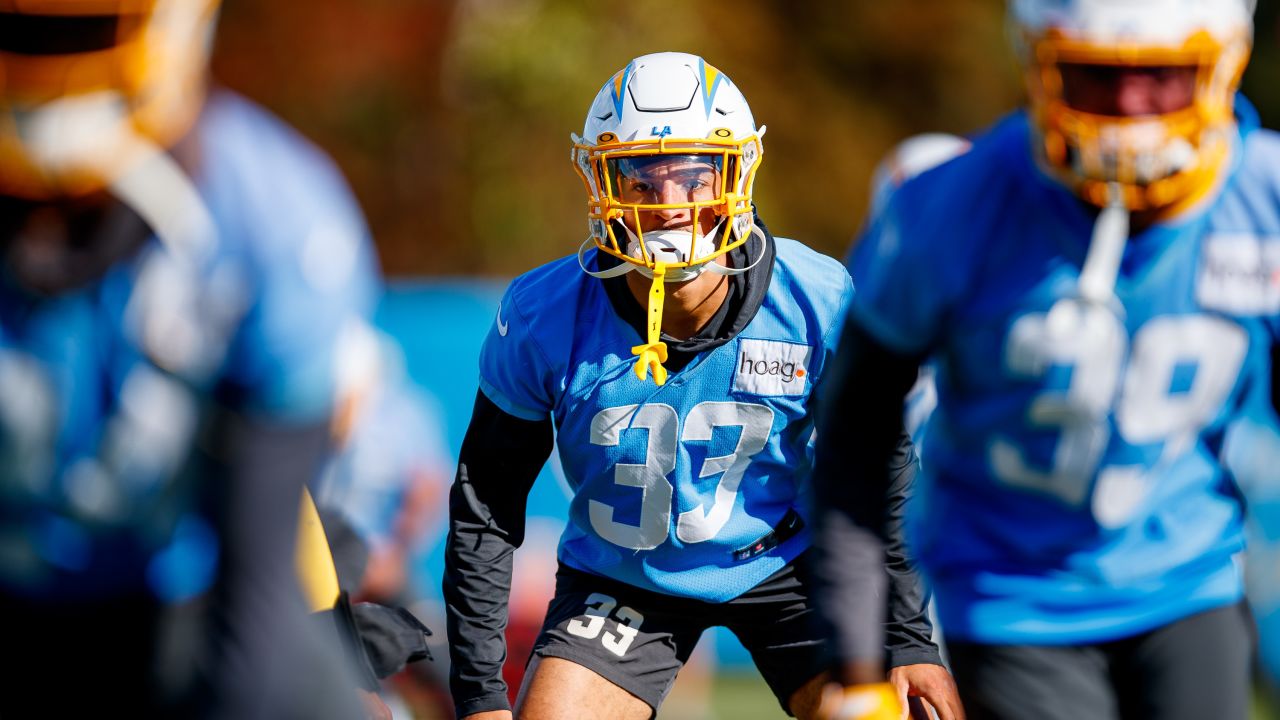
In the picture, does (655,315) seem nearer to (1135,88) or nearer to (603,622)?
(603,622)

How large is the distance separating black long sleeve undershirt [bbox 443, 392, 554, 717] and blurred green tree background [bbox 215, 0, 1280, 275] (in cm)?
1036

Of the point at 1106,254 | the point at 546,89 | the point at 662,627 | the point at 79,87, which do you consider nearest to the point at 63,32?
the point at 79,87

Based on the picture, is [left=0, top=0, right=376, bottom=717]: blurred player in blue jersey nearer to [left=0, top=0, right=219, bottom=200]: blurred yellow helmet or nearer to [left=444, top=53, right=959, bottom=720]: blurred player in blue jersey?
[left=0, top=0, right=219, bottom=200]: blurred yellow helmet

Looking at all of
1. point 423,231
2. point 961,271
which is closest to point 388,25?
point 423,231

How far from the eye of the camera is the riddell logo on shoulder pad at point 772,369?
374cm

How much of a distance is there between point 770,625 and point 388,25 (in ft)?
41.6

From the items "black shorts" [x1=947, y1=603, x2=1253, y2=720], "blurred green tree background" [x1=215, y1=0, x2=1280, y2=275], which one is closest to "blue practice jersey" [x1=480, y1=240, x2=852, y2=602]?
"black shorts" [x1=947, y1=603, x2=1253, y2=720]

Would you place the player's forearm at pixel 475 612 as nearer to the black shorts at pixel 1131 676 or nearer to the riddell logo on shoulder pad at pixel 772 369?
the riddell logo on shoulder pad at pixel 772 369

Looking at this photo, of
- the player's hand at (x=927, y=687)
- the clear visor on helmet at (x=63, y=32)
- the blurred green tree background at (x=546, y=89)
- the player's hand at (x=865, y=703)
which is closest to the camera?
the clear visor on helmet at (x=63, y=32)

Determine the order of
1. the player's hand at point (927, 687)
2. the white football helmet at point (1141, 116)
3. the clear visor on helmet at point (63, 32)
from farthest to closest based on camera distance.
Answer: the player's hand at point (927, 687)
the white football helmet at point (1141, 116)
the clear visor on helmet at point (63, 32)

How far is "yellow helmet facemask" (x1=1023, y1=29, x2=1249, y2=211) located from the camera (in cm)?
263

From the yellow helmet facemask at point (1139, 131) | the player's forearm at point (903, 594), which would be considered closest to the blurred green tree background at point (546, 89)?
the player's forearm at point (903, 594)

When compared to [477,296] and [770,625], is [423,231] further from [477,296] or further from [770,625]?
[770,625]

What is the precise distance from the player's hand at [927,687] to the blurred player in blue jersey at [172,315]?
1649mm
